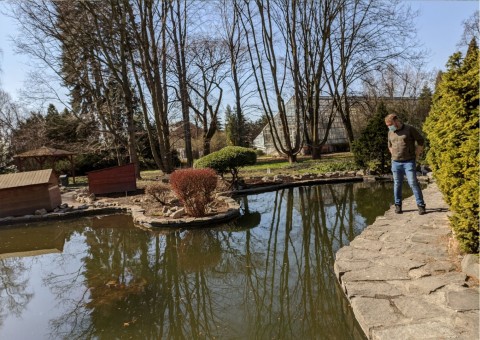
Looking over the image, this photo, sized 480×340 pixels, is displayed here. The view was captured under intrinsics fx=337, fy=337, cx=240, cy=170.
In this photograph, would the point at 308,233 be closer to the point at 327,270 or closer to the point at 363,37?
the point at 327,270

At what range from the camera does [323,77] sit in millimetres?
20953

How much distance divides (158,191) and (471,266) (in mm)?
7276

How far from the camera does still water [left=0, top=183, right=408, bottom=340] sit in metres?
3.18

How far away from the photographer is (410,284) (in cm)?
307

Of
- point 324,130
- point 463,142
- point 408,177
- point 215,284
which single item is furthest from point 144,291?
point 324,130

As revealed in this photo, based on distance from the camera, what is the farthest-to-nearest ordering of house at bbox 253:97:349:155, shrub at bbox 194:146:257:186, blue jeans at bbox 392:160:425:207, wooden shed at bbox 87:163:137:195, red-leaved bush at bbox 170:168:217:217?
house at bbox 253:97:349:155 → wooden shed at bbox 87:163:137:195 → shrub at bbox 194:146:257:186 → red-leaved bush at bbox 170:168:217:217 → blue jeans at bbox 392:160:425:207

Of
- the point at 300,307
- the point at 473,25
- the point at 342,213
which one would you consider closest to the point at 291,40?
the point at 473,25

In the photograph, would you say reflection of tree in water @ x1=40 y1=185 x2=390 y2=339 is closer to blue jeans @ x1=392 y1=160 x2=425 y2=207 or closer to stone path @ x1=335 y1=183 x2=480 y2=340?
stone path @ x1=335 y1=183 x2=480 y2=340

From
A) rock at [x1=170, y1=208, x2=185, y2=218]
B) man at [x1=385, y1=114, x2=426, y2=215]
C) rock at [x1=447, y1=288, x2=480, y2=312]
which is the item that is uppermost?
man at [x1=385, y1=114, x2=426, y2=215]

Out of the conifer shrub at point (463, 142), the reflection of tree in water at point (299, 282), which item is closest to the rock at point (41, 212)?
the reflection of tree in water at point (299, 282)

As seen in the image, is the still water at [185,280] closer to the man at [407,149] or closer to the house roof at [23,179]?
the man at [407,149]

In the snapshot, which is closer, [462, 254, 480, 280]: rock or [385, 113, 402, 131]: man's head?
[462, 254, 480, 280]: rock

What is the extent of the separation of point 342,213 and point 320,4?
15.4 metres

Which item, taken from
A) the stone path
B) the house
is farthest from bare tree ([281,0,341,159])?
the stone path
